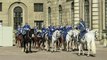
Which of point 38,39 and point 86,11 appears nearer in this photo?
point 38,39

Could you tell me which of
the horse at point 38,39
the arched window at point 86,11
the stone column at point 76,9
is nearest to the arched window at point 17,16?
the stone column at point 76,9

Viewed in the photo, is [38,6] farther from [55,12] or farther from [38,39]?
[38,39]

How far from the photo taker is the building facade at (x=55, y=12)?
122 ft

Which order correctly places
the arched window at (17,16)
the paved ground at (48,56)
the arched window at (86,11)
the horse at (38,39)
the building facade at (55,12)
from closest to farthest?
the paved ground at (48,56), the horse at (38,39), the building facade at (55,12), the arched window at (86,11), the arched window at (17,16)

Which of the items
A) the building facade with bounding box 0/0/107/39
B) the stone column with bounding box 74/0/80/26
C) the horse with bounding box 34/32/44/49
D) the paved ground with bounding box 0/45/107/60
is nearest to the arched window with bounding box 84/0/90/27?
the building facade with bounding box 0/0/107/39

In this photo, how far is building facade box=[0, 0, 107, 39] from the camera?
122 feet

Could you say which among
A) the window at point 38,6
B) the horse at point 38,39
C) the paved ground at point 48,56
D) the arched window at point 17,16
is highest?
the window at point 38,6

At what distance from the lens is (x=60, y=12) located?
4675cm

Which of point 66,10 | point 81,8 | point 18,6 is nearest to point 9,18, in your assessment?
point 18,6

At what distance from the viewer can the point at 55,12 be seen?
4828 centimetres

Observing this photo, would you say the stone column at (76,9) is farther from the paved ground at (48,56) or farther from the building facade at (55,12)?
the paved ground at (48,56)

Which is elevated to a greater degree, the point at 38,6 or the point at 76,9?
the point at 38,6

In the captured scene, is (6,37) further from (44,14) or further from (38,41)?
(44,14)

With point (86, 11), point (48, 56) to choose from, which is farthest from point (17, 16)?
point (48, 56)
